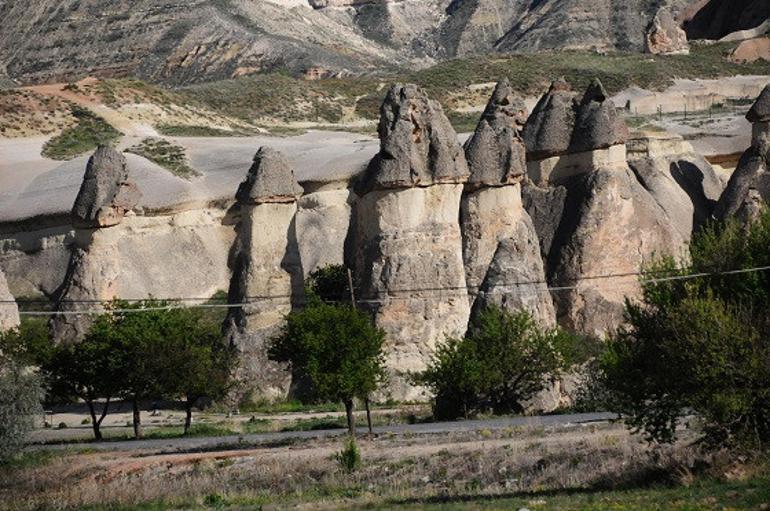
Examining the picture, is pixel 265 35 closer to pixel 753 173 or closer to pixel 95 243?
pixel 753 173

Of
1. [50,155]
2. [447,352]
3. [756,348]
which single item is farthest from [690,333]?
[50,155]

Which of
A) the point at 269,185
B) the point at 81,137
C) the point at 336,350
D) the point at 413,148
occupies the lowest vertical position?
the point at 336,350

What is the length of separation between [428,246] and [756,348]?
19.1 m

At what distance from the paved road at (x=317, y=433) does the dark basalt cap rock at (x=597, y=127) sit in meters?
15.6

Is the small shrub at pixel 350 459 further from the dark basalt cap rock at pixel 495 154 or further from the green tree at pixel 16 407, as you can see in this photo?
the dark basalt cap rock at pixel 495 154

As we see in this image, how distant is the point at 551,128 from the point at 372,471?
24147mm

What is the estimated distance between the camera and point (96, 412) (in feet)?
157

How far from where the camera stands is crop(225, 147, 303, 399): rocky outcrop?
4684 cm

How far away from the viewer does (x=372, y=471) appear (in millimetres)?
32688

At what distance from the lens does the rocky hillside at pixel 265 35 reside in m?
128

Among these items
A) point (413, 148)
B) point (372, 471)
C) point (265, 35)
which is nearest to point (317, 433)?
point (372, 471)

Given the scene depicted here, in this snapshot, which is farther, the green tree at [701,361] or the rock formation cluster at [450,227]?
the rock formation cluster at [450,227]

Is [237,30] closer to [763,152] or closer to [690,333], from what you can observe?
[763,152]

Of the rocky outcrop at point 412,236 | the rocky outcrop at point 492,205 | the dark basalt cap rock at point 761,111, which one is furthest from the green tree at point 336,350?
the dark basalt cap rock at point 761,111
